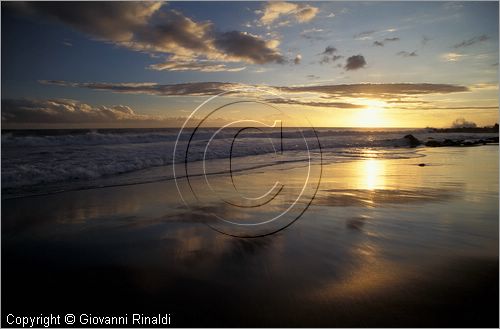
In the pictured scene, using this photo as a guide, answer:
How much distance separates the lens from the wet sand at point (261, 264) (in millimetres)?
4199

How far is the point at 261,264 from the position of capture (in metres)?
5.46

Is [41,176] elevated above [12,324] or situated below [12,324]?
above

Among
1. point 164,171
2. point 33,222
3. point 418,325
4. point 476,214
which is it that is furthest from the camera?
point 164,171

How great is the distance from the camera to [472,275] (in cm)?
503

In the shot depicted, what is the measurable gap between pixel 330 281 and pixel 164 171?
12.9m

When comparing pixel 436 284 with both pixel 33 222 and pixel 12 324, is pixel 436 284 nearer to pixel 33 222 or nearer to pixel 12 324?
pixel 12 324

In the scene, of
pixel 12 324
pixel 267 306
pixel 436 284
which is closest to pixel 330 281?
pixel 267 306

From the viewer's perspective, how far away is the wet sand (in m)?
4.20

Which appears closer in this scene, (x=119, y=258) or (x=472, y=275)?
(x=472, y=275)

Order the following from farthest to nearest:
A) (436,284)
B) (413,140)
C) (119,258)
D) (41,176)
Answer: (413,140) < (41,176) < (119,258) < (436,284)

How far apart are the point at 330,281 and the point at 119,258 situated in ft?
11.7

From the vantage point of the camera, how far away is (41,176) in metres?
13.3

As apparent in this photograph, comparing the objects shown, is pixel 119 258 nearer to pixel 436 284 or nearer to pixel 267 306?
pixel 267 306

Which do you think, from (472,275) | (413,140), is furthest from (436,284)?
(413,140)
